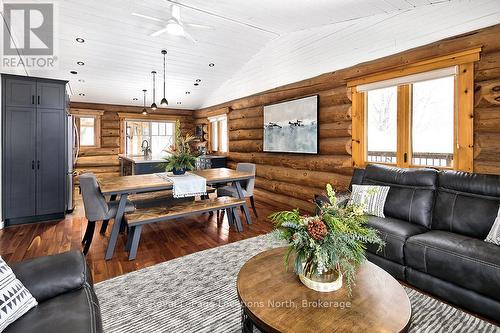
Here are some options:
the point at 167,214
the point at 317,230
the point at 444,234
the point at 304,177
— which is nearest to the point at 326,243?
the point at 317,230

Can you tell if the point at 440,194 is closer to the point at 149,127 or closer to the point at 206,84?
the point at 206,84

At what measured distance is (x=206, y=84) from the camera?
6.98 meters

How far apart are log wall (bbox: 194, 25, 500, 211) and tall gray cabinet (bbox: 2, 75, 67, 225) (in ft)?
11.9

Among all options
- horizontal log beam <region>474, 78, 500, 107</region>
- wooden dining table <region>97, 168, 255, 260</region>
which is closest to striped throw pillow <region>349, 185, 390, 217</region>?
horizontal log beam <region>474, 78, 500, 107</region>

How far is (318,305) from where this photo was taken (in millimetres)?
1320

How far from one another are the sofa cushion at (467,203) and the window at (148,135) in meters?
7.56

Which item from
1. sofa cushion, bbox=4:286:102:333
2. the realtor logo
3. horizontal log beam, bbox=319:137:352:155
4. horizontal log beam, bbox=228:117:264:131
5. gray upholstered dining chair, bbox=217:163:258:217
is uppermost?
the realtor logo

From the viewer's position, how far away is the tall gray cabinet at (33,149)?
12.9 ft

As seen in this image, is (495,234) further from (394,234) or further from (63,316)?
(63,316)

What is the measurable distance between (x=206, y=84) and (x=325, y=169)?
13.8 ft

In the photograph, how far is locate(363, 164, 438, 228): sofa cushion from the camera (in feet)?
8.75

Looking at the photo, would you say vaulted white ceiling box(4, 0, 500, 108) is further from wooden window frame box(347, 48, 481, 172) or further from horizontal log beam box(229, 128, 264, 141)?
horizontal log beam box(229, 128, 264, 141)

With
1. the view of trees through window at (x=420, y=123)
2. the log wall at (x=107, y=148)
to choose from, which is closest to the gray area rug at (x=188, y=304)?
the view of trees through window at (x=420, y=123)

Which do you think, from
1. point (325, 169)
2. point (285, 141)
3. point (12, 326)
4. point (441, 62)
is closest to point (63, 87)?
point (285, 141)
